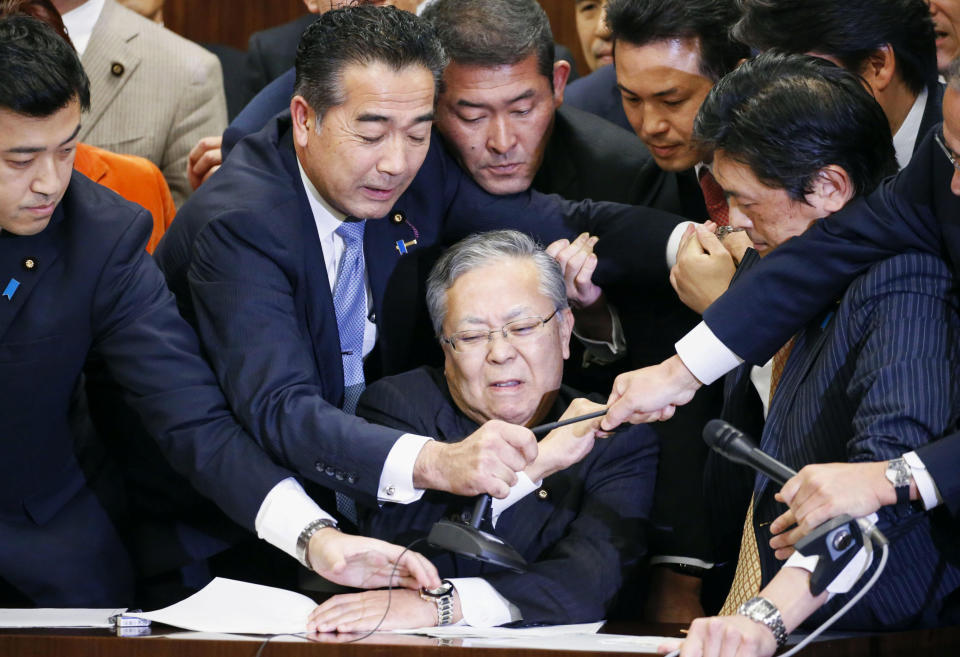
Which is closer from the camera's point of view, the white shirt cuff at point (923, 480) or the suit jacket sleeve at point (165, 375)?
the white shirt cuff at point (923, 480)

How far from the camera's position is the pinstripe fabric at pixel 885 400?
6.37ft

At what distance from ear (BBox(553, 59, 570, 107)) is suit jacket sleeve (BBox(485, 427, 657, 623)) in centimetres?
91

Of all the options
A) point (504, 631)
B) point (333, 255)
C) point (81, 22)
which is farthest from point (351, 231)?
point (81, 22)

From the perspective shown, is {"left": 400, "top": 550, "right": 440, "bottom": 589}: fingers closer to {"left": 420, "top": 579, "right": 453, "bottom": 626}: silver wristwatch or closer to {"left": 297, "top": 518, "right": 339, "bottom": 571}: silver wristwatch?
{"left": 420, "top": 579, "right": 453, "bottom": 626}: silver wristwatch

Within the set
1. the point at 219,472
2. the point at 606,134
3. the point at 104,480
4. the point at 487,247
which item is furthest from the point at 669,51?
the point at 104,480

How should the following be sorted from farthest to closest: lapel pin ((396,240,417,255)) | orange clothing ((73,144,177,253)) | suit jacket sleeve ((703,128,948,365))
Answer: orange clothing ((73,144,177,253)) → lapel pin ((396,240,417,255)) → suit jacket sleeve ((703,128,948,365))

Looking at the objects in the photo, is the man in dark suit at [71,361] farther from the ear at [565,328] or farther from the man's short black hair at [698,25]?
the man's short black hair at [698,25]

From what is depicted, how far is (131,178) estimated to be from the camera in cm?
328

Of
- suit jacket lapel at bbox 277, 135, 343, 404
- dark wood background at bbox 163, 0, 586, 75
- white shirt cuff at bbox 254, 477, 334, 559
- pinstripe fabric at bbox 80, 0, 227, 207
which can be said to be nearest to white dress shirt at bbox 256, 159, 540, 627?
white shirt cuff at bbox 254, 477, 334, 559

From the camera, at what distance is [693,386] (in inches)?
91.0

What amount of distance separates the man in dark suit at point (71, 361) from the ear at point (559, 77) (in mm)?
1044

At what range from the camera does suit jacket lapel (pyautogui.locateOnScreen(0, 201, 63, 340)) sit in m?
2.49

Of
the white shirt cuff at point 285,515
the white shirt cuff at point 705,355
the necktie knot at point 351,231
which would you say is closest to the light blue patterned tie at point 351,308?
the necktie knot at point 351,231

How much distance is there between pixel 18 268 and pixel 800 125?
143 cm
